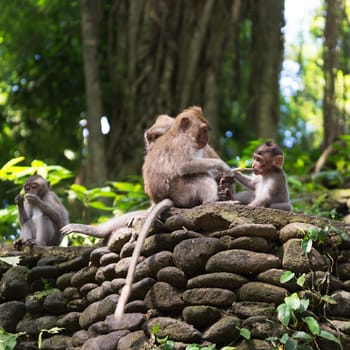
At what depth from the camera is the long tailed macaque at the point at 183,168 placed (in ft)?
22.8

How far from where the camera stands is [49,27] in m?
15.1

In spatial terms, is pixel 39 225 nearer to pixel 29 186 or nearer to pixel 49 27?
pixel 29 186

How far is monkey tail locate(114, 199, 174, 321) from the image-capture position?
19.3 feet

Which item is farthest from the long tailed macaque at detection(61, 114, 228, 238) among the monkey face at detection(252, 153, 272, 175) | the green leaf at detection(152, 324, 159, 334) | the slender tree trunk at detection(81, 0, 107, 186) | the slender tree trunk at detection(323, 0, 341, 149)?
the slender tree trunk at detection(323, 0, 341, 149)

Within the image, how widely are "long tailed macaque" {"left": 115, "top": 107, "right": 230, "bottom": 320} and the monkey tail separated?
14 mm

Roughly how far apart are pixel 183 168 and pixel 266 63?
6.91 meters

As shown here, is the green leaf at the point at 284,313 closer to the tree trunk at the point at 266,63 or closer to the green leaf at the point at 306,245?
the green leaf at the point at 306,245

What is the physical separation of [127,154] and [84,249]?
5.69 m

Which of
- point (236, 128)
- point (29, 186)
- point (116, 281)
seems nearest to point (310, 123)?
point (236, 128)

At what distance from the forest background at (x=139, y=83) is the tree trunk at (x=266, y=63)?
0.02 m

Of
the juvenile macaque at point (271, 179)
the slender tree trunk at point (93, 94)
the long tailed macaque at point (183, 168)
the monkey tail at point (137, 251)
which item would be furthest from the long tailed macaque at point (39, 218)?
the slender tree trunk at point (93, 94)

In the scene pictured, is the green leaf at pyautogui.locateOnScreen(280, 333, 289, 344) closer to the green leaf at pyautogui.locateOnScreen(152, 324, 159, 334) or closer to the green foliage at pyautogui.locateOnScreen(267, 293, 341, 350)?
the green foliage at pyautogui.locateOnScreen(267, 293, 341, 350)

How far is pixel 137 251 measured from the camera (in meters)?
6.19

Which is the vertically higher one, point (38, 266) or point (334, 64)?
point (334, 64)
